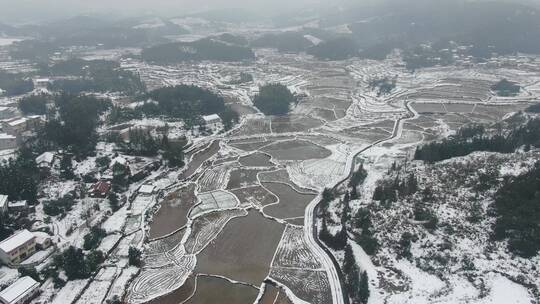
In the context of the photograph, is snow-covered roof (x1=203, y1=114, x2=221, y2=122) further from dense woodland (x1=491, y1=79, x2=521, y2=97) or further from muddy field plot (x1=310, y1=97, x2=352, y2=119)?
dense woodland (x1=491, y1=79, x2=521, y2=97)

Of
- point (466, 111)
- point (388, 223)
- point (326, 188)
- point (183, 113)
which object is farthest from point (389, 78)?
point (388, 223)

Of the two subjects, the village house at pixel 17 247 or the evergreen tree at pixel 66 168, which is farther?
the evergreen tree at pixel 66 168

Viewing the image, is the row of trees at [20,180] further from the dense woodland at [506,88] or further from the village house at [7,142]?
the dense woodland at [506,88]

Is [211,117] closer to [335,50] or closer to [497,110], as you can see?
[497,110]

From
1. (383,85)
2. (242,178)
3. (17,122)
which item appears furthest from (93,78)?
(383,85)

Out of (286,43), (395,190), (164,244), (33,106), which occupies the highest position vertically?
(286,43)

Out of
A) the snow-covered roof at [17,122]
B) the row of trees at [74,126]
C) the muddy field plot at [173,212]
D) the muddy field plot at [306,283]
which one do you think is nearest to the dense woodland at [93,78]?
the row of trees at [74,126]
